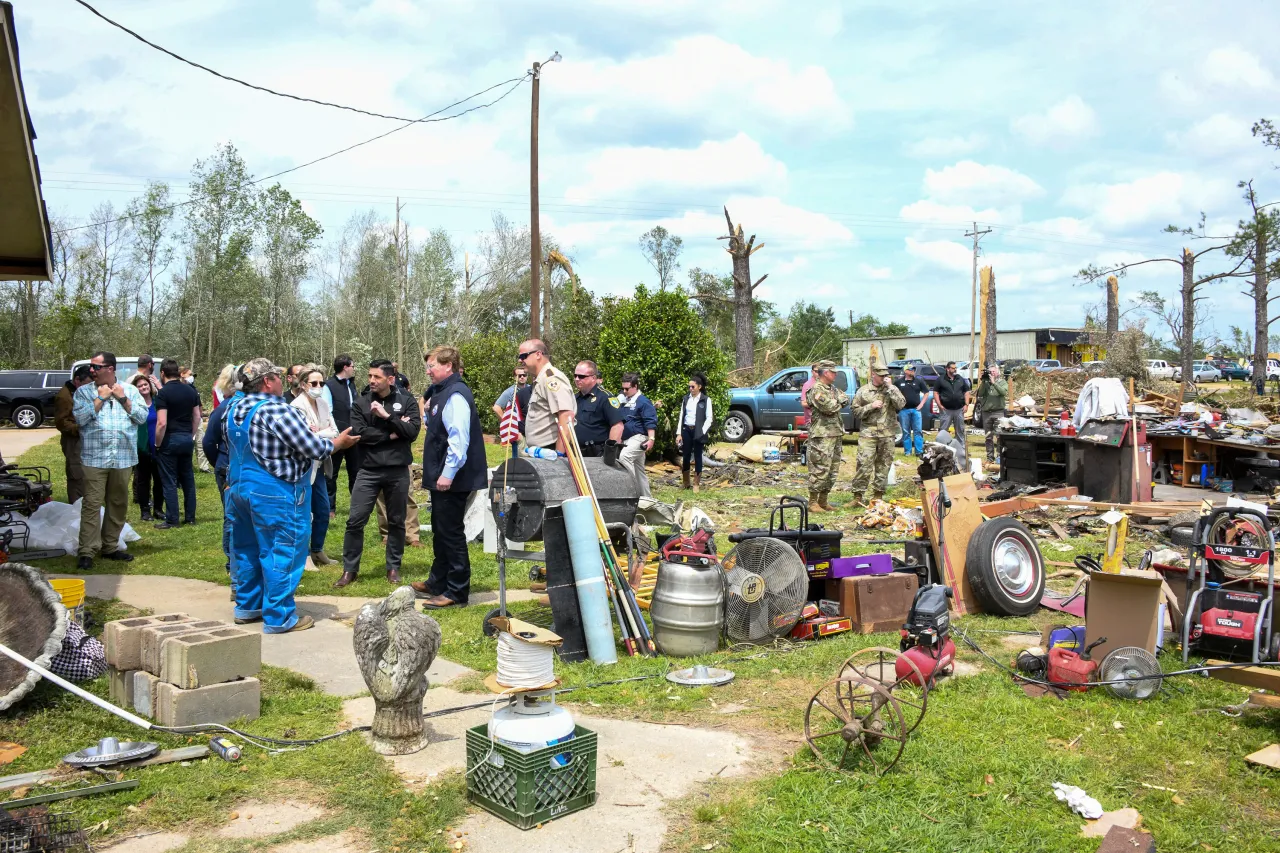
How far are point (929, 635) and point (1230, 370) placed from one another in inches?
2213

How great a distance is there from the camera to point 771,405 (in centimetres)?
2145

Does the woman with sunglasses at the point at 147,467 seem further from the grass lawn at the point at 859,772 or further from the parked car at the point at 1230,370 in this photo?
the parked car at the point at 1230,370

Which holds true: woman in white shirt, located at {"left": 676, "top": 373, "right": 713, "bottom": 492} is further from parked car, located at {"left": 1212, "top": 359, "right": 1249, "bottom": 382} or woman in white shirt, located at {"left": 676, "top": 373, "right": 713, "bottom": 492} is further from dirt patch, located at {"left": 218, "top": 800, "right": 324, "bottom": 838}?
parked car, located at {"left": 1212, "top": 359, "right": 1249, "bottom": 382}

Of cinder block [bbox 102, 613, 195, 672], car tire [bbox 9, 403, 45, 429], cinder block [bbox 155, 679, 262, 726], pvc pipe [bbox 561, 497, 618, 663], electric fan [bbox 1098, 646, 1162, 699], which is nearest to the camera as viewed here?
cinder block [bbox 155, 679, 262, 726]

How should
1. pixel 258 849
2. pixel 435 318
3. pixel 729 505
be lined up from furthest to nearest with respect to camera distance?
1. pixel 435 318
2. pixel 729 505
3. pixel 258 849

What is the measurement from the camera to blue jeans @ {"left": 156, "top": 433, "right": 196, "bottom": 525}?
10.4 metres

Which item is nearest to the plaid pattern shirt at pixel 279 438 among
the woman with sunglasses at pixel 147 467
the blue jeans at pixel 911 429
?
the woman with sunglasses at pixel 147 467

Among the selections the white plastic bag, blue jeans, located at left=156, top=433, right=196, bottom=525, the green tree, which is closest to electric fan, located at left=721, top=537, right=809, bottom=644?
the white plastic bag

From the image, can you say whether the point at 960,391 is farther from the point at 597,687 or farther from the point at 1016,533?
the point at 597,687

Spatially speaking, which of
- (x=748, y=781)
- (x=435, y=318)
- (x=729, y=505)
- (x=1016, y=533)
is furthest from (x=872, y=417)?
(x=435, y=318)

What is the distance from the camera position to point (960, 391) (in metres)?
16.5

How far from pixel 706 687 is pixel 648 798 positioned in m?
1.48

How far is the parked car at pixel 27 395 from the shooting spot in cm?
2583

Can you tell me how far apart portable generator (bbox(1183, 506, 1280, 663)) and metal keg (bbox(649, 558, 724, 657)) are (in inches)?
112
